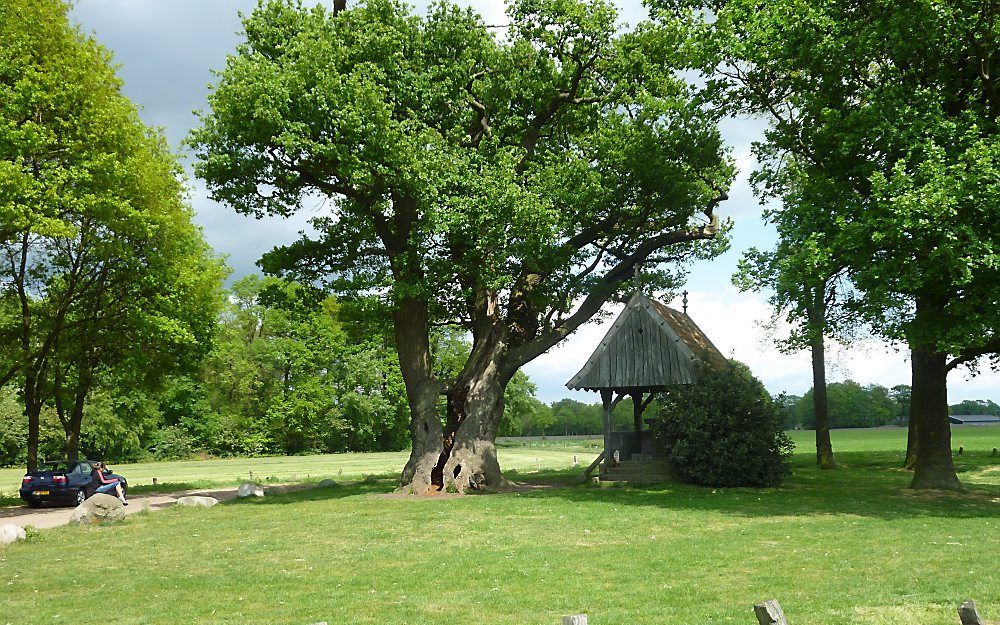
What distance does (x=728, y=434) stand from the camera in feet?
82.9

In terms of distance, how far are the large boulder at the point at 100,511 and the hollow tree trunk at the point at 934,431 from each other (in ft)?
73.3

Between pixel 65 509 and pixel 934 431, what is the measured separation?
2787 cm

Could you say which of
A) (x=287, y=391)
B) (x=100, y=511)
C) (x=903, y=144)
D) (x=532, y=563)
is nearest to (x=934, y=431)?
(x=903, y=144)

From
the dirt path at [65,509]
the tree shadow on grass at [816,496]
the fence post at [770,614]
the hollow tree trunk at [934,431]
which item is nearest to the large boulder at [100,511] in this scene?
the dirt path at [65,509]

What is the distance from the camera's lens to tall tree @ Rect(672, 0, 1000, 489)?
17984mm

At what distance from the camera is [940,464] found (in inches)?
910

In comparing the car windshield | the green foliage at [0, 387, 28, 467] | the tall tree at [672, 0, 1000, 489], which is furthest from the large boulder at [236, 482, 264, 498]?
the green foliage at [0, 387, 28, 467]

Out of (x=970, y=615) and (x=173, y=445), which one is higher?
(x=970, y=615)

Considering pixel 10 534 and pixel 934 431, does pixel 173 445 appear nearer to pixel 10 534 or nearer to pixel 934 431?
pixel 10 534

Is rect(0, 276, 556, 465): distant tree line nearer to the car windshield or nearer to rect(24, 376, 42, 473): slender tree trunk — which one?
rect(24, 376, 42, 473): slender tree trunk

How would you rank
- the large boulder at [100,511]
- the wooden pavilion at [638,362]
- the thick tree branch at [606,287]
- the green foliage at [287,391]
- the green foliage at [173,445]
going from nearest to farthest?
the large boulder at [100,511]
the wooden pavilion at [638,362]
the thick tree branch at [606,287]
the green foliage at [173,445]
the green foliage at [287,391]

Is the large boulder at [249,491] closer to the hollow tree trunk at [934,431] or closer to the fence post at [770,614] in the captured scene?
the hollow tree trunk at [934,431]

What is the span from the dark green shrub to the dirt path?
1571cm

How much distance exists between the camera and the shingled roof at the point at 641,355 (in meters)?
27.7
